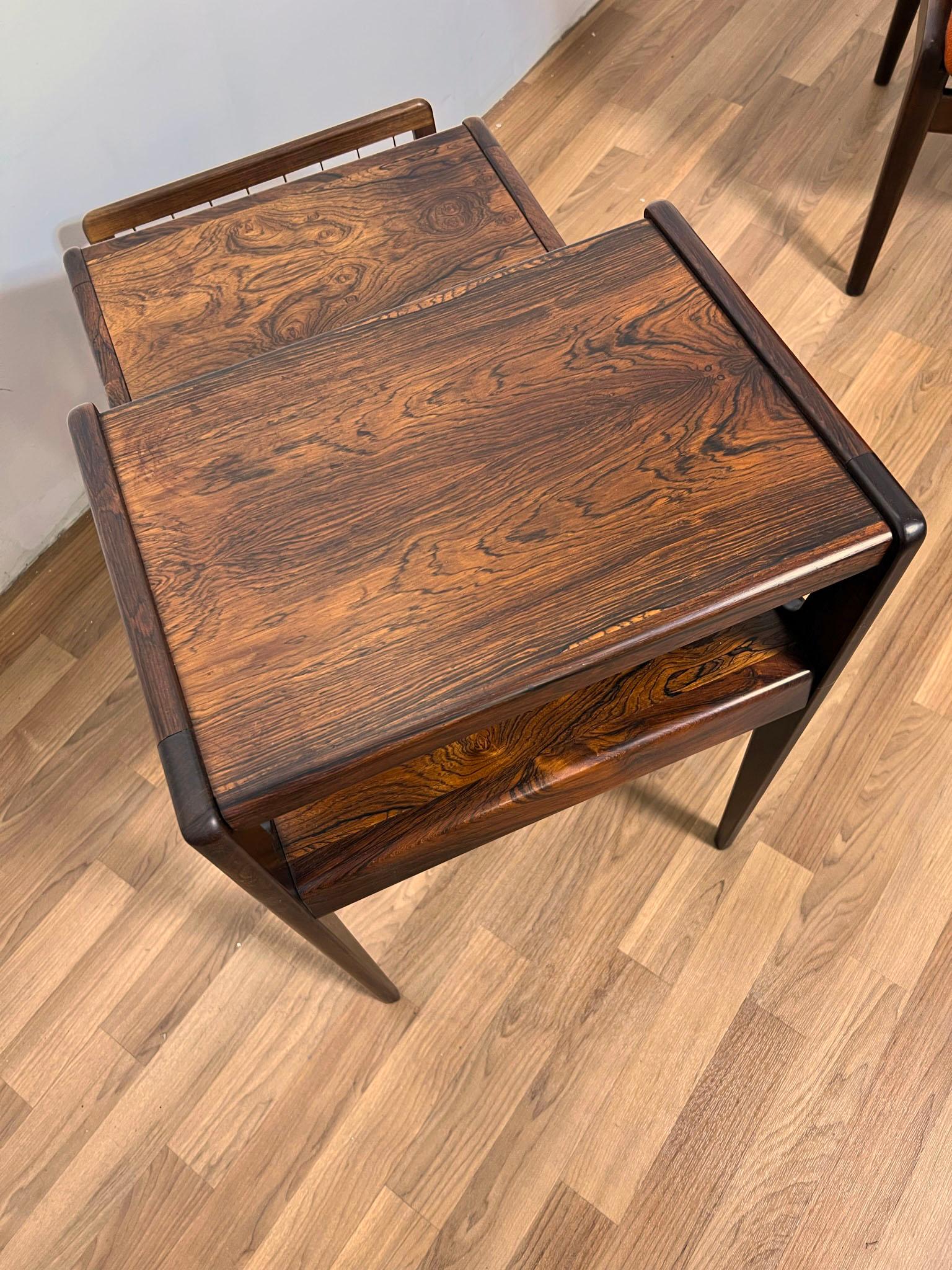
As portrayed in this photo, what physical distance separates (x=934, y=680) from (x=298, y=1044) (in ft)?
3.11

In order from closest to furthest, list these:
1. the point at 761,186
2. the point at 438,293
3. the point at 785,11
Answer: the point at 438,293
the point at 761,186
the point at 785,11

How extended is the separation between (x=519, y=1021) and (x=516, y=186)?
964mm

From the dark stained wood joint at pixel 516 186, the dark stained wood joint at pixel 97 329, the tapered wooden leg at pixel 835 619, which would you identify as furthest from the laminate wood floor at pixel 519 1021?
the dark stained wood joint at pixel 516 186

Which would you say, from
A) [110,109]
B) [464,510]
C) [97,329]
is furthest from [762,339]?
[110,109]

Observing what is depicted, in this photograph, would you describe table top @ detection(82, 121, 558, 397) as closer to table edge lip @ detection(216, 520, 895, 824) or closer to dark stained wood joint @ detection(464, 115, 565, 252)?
dark stained wood joint @ detection(464, 115, 565, 252)

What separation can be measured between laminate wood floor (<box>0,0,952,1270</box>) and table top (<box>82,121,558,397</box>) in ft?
1.90

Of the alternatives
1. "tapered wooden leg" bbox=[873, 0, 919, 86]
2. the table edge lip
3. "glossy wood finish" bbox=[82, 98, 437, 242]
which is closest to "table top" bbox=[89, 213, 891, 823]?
the table edge lip

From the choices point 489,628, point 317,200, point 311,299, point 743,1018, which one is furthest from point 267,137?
point 743,1018

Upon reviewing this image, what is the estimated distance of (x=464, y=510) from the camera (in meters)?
0.66

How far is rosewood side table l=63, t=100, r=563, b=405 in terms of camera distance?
0.94 meters

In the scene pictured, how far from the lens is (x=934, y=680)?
123cm

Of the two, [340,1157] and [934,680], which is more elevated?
[934,680]

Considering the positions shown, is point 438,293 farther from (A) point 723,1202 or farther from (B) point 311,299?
(A) point 723,1202

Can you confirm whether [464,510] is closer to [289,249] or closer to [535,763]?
[535,763]
